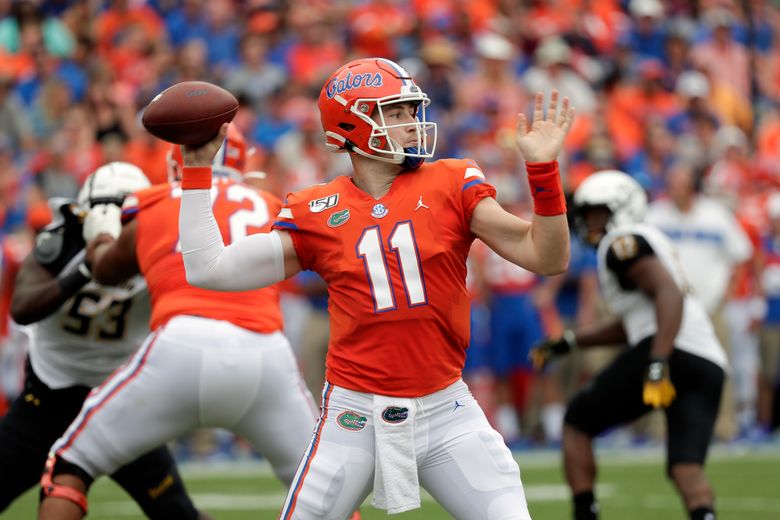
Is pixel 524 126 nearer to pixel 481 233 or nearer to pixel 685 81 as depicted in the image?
pixel 481 233

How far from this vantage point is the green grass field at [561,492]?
7.50m

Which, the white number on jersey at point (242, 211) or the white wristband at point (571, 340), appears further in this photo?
the white wristband at point (571, 340)

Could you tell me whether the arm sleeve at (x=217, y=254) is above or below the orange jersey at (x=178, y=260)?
above

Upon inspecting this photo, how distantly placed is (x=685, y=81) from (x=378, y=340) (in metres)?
9.88

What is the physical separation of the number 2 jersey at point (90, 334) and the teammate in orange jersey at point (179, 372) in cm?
37

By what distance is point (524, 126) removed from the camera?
3.89 metres

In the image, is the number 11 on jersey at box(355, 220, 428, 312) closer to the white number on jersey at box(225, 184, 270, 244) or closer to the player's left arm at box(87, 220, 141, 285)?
the white number on jersey at box(225, 184, 270, 244)

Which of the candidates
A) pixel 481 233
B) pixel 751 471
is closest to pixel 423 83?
pixel 751 471

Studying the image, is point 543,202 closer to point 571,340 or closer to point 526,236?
point 526,236

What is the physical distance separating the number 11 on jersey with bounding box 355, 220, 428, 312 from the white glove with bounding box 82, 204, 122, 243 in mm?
1497

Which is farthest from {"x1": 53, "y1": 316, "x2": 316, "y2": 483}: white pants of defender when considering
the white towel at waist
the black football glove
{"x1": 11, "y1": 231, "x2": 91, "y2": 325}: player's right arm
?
the black football glove

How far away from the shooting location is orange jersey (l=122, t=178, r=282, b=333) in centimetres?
493

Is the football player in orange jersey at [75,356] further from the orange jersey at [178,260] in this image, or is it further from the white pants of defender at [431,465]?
the white pants of defender at [431,465]

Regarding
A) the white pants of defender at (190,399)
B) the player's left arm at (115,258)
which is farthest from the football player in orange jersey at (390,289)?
the player's left arm at (115,258)
